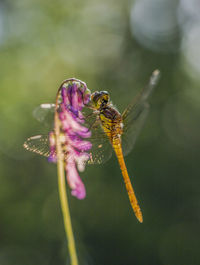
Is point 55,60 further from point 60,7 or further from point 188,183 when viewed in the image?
point 188,183

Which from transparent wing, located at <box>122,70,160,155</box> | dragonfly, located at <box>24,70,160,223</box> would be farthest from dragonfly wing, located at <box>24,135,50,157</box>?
transparent wing, located at <box>122,70,160,155</box>

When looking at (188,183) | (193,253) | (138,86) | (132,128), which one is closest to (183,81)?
(138,86)

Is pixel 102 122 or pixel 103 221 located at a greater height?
pixel 103 221

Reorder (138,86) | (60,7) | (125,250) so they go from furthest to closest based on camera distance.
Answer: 1. (60,7)
2. (138,86)
3. (125,250)

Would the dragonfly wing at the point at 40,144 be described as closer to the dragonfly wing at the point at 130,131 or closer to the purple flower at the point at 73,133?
the purple flower at the point at 73,133

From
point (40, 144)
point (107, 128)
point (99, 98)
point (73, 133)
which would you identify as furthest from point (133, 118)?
point (40, 144)

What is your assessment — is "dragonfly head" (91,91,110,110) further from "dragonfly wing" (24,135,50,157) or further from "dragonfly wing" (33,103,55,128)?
"dragonfly wing" (24,135,50,157)
